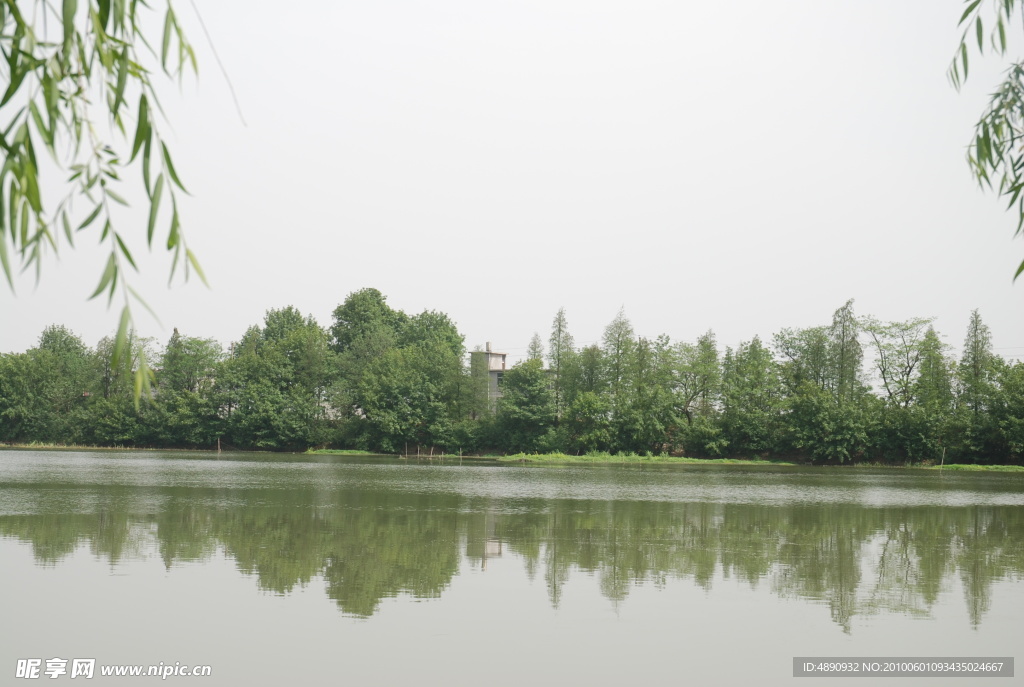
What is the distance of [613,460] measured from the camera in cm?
7238

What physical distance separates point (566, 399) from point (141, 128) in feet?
257

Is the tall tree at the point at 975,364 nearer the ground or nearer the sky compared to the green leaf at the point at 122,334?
nearer the sky

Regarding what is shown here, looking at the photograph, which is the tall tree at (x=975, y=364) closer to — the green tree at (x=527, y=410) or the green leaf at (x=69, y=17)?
the green tree at (x=527, y=410)

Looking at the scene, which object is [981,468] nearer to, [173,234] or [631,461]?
[631,461]

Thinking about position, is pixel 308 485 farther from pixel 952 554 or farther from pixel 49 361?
Answer: pixel 49 361

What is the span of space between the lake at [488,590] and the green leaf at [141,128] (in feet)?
19.9

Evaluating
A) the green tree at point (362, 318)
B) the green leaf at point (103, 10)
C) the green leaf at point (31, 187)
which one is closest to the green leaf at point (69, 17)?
the green leaf at point (103, 10)

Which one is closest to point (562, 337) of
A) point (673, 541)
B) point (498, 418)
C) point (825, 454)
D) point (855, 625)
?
point (498, 418)

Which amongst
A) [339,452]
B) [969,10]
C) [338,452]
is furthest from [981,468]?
[969,10]

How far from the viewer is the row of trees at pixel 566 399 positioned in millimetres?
68500

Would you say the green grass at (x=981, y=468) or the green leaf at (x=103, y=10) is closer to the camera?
the green leaf at (x=103, y=10)

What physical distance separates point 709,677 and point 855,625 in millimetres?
3025

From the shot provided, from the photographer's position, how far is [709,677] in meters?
8.87

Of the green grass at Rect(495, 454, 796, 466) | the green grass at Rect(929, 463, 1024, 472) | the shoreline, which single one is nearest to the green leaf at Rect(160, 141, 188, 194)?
the shoreline
